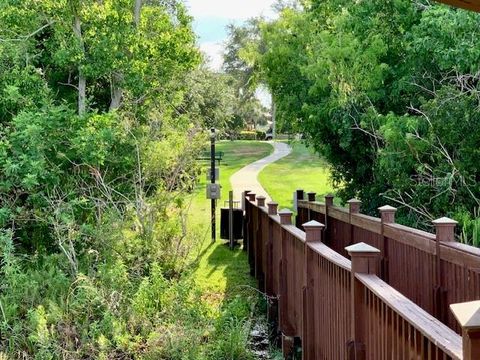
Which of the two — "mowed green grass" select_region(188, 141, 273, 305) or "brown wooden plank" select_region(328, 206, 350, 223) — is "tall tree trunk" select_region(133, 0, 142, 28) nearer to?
"mowed green grass" select_region(188, 141, 273, 305)

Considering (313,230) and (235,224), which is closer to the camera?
(313,230)

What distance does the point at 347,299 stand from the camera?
8.64 ft

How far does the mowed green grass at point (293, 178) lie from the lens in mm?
16109

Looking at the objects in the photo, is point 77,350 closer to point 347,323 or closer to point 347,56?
point 347,323

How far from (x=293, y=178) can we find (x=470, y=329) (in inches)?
780

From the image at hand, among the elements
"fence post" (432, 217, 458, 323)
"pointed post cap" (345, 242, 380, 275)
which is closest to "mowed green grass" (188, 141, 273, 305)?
"fence post" (432, 217, 458, 323)

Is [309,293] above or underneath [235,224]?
above

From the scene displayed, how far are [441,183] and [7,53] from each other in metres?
5.29

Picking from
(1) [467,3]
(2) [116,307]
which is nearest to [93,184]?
(2) [116,307]

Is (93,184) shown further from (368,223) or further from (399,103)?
(399,103)

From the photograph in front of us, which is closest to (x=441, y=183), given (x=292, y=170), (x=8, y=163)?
(x=8, y=163)

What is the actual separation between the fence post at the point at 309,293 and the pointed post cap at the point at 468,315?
218 cm

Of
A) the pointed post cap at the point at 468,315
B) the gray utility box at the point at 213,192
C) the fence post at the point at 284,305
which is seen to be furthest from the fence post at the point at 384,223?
the gray utility box at the point at 213,192

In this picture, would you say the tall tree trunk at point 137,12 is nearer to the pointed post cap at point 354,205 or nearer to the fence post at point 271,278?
the fence post at point 271,278
